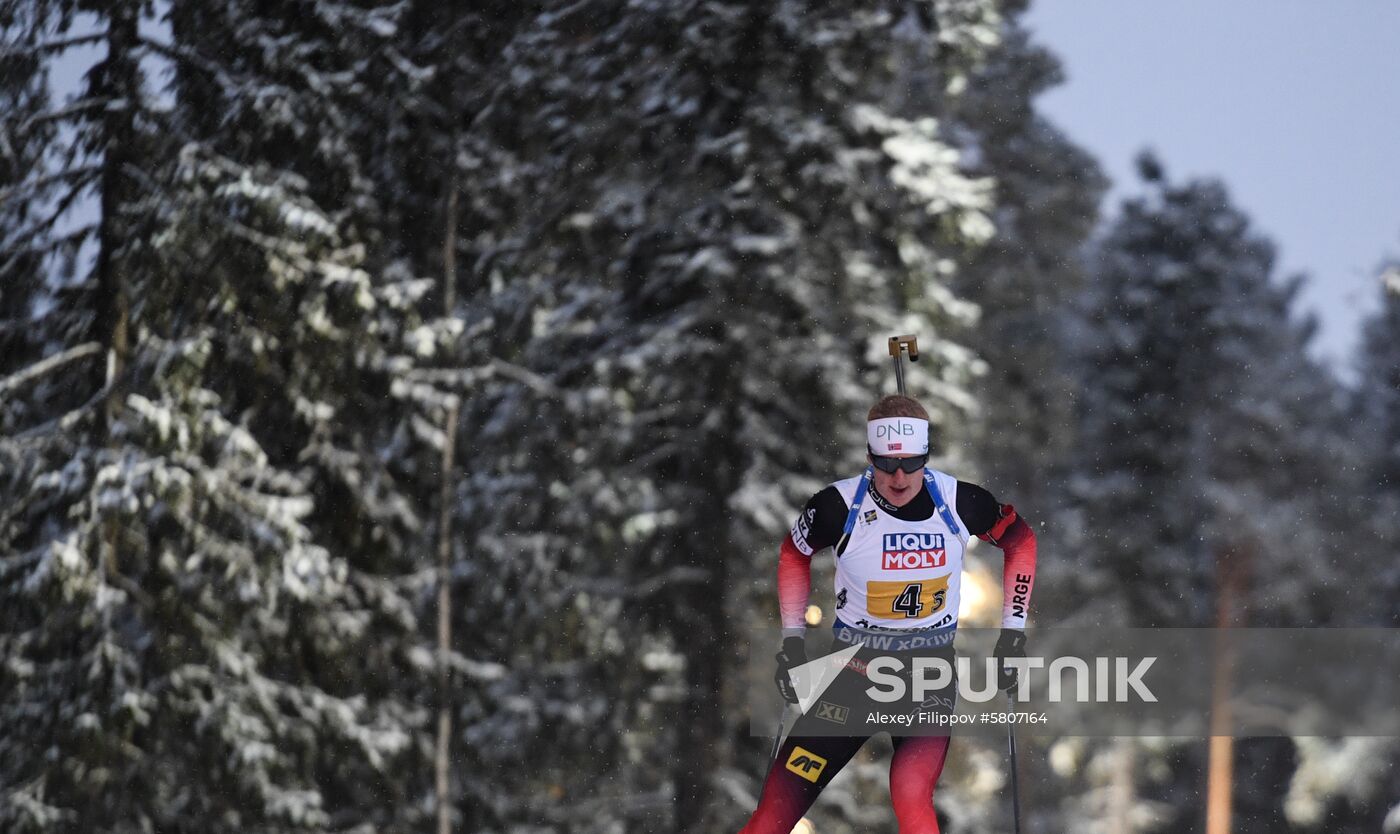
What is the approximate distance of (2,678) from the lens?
675 inches

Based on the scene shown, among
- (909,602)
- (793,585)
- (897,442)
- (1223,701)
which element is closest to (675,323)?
(793,585)

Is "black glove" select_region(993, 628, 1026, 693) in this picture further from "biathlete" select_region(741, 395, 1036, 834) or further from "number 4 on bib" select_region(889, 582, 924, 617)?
"number 4 on bib" select_region(889, 582, 924, 617)

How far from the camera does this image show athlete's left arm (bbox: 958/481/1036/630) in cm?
781

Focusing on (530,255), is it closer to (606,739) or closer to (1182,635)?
(606,739)

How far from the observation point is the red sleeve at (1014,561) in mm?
7914

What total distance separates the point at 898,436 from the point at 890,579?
68 centimetres

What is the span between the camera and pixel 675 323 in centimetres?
1972

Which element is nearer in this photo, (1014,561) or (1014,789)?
(1014,789)

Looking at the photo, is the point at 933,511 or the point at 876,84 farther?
the point at 876,84

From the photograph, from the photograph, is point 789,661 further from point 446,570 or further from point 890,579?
point 446,570

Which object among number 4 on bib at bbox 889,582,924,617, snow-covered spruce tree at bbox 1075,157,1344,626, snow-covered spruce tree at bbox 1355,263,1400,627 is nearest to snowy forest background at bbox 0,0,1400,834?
number 4 on bib at bbox 889,582,924,617

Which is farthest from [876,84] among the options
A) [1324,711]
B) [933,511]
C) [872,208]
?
[1324,711]

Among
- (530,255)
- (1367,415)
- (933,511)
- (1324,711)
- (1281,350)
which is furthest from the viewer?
(1367,415)

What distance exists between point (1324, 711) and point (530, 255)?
22.7 m
